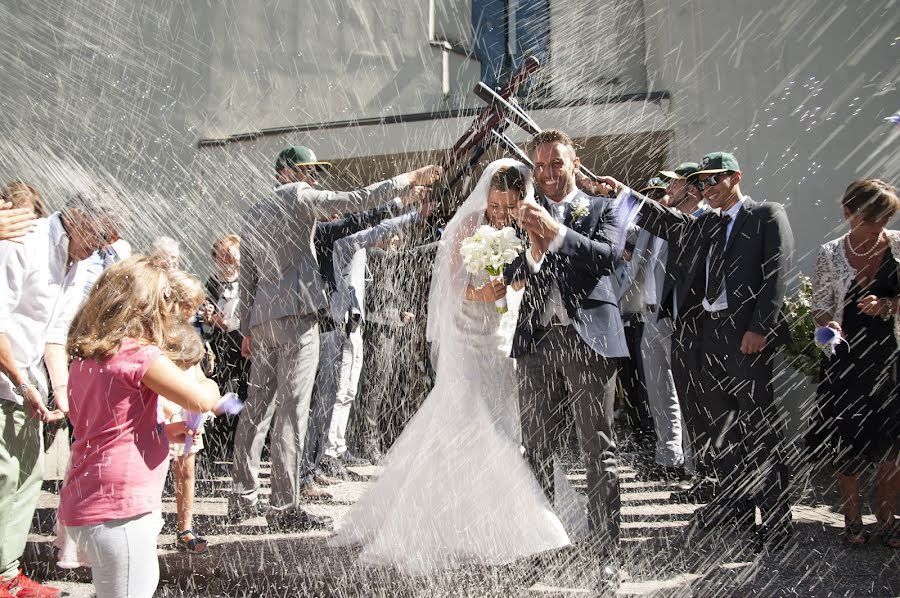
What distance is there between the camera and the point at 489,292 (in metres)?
4.54

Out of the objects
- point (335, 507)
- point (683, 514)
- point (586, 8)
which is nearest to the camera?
point (683, 514)

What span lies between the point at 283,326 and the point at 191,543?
4.70ft

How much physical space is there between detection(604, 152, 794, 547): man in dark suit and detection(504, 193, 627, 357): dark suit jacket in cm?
44

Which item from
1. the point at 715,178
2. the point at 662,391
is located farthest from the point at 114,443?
the point at 662,391

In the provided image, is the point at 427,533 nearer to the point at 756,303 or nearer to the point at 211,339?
the point at 756,303

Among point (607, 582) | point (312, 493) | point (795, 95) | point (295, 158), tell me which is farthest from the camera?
point (795, 95)

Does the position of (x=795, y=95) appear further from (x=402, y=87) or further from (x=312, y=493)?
(x=312, y=493)

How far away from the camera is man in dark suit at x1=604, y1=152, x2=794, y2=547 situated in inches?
171

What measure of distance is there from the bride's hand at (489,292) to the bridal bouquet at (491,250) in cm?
12

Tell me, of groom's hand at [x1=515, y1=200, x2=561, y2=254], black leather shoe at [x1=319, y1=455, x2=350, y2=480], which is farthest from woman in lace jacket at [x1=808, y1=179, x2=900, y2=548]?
black leather shoe at [x1=319, y1=455, x2=350, y2=480]

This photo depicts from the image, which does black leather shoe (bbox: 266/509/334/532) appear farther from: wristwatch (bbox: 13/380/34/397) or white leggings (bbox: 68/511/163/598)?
white leggings (bbox: 68/511/163/598)

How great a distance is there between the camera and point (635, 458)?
755 centimetres

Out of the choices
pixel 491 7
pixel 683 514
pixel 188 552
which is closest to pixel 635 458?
pixel 683 514

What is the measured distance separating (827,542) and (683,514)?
91 centimetres
